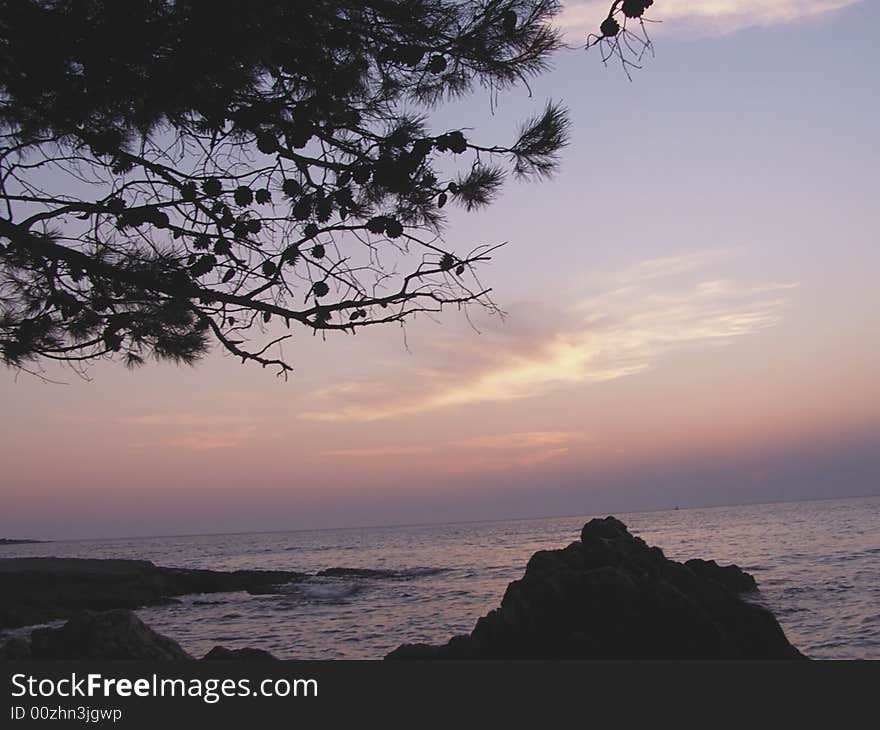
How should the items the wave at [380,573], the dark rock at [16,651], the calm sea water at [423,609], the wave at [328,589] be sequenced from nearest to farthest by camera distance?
the dark rock at [16,651] → the calm sea water at [423,609] → the wave at [328,589] → the wave at [380,573]

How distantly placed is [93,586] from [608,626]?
2382 centimetres

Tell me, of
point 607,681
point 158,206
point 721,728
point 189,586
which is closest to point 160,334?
point 158,206

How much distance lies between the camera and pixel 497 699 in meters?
4.99

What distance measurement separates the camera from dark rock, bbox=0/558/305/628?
76.2 ft

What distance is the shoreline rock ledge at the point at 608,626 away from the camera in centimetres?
970

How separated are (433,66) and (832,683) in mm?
5401

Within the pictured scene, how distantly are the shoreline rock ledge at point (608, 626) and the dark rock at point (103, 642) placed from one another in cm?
307

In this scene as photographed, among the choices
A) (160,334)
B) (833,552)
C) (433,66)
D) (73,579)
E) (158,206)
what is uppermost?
(433,66)

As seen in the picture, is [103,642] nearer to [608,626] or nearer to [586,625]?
[586,625]

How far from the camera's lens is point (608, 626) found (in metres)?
9.94

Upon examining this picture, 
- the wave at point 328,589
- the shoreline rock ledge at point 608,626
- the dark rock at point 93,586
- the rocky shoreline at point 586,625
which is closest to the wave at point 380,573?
the wave at point 328,589

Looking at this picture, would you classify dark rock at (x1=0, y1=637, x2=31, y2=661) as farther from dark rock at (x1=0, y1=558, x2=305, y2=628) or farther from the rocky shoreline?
dark rock at (x1=0, y1=558, x2=305, y2=628)

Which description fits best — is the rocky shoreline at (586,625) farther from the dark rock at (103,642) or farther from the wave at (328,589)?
the wave at (328,589)

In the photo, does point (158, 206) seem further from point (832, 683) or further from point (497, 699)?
point (832, 683)
